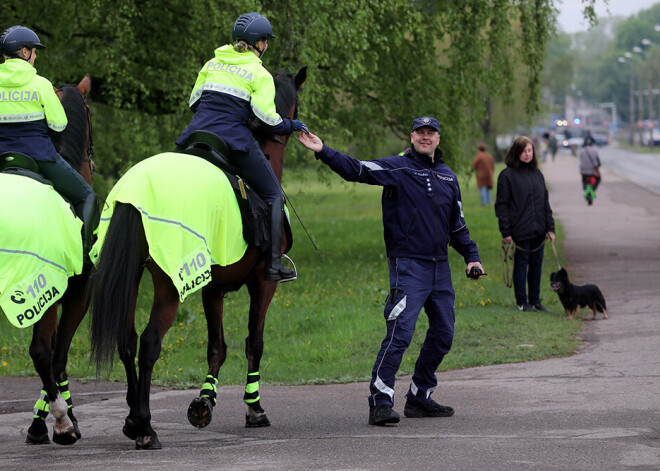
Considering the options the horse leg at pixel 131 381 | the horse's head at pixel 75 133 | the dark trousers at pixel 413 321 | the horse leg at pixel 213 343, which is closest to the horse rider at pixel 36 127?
the horse's head at pixel 75 133

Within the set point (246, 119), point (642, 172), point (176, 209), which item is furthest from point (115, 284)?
point (642, 172)

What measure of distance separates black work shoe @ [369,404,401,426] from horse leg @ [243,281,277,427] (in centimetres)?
78

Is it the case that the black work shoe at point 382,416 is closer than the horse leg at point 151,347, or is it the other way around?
the horse leg at point 151,347

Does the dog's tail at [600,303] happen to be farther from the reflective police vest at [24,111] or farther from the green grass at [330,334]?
the reflective police vest at [24,111]

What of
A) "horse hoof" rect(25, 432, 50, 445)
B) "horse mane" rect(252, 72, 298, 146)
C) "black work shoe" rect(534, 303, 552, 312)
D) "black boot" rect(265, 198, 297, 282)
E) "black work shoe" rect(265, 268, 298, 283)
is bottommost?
"black work shoe" rect(534, 303, 552, 312)

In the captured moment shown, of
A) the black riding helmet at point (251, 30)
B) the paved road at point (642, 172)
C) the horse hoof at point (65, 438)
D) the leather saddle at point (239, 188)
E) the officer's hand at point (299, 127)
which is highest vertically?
the black riding helmet at point (251, 30)

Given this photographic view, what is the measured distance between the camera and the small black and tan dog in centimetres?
1328

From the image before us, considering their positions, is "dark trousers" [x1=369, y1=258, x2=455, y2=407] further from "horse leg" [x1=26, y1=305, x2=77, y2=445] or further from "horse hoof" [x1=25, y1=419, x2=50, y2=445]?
"horse hoof" [x1=25, y1=419, x2=50, y2=445]

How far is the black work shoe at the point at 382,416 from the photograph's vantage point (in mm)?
7727

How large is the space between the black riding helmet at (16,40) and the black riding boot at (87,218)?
114 cm

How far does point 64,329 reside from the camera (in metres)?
7.69

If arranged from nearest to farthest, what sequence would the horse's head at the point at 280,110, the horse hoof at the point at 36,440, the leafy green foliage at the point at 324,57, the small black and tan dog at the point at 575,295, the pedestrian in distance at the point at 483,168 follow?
the horse hoof at the point at 36,440, the horse's head at the point at 280,110, the small black and tan dog at the point at 575,295, the leafy green foliage at the point at 324,57, the pedestrian in distance at the point at 483,168

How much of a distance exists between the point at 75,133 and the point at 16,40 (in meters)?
0.78

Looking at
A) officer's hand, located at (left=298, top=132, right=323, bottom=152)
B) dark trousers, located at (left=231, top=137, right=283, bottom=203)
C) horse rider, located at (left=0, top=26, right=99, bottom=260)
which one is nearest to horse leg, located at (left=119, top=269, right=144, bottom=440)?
horse rider, located at (left=0, top=26, right=99, bottom=260)
